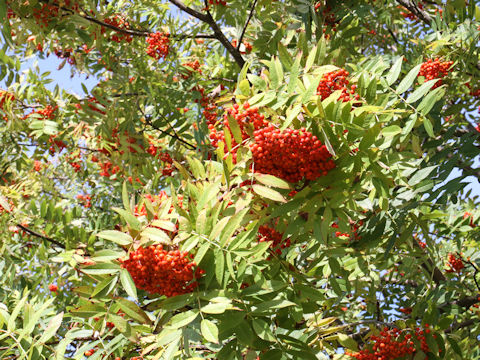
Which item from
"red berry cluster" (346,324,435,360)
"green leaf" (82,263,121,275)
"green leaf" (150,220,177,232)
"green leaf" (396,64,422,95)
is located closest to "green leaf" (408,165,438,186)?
"green leaf" (396,64,422,95)

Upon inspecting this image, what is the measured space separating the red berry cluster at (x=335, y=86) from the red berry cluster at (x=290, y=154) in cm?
37

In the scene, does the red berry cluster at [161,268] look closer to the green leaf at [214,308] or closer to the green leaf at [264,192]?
the green leaf at [214,308]

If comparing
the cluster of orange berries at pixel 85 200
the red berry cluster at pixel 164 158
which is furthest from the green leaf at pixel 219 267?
the cluster of orange berries at pixel 85 200

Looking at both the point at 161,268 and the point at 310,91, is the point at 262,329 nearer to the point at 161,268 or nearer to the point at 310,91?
the point at 161,268

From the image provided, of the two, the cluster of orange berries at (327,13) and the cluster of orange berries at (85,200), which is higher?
the cluster of orange berries at (327,13)

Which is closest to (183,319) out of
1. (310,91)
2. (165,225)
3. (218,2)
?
(165,225)

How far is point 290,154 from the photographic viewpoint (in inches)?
76.0

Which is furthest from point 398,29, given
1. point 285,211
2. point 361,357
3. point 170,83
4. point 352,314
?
point 285,211

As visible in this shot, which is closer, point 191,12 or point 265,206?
point 265,206

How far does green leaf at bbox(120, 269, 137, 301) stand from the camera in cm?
186

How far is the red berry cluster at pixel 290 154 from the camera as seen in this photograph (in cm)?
190

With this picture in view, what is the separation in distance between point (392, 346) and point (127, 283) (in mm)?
1770

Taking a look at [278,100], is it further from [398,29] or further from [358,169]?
[398,29]

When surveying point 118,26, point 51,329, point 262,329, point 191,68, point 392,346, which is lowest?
point 392,346
